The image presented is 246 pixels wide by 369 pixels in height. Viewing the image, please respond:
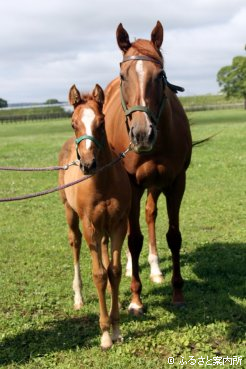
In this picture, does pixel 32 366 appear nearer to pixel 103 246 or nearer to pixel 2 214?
pixel 103 246

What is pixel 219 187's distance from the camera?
10961mm

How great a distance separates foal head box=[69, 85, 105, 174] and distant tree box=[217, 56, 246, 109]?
77.4 m

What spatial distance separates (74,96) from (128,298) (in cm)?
253

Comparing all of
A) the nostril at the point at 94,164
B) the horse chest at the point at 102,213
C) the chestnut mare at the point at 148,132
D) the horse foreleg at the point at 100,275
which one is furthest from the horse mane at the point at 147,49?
the horse foreleg at the point at 100,275

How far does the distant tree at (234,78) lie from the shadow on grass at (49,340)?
254 ft

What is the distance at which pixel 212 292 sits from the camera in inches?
200

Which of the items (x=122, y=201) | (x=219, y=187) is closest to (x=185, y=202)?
(x=219, y=187)

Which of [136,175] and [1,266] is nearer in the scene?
[136,175]

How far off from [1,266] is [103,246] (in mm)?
2185

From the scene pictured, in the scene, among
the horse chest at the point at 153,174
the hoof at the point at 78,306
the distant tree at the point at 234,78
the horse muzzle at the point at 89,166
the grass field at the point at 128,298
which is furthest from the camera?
the distant tree at the point at 234,78

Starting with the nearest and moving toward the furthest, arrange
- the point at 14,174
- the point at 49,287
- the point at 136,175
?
the point at 136,175
the point at 49,287
the point at 14,174

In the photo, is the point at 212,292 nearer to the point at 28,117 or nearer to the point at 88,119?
the point at 88,119

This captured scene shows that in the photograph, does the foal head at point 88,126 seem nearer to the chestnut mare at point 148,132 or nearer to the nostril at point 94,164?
the nostril at point 94,164

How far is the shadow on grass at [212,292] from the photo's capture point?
4.37m
